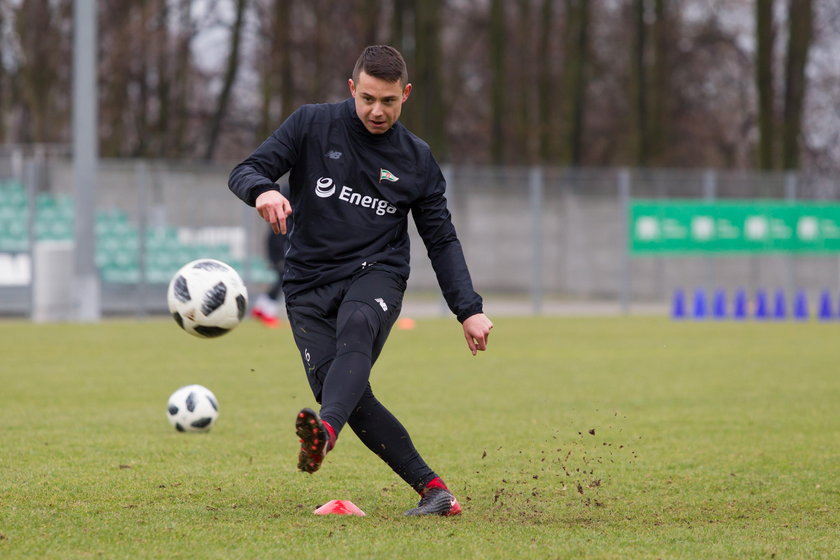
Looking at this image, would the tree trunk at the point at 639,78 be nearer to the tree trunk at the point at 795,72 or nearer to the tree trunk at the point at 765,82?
the tree trunk at the point at 765,82

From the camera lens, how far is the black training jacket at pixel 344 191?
572 centimetres

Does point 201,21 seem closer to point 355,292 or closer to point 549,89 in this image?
point 549,89

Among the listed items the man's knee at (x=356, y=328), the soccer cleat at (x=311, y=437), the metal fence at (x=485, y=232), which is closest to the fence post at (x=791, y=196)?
the metal fence at (x=485, y=232)

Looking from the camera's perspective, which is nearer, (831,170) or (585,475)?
(585,475)

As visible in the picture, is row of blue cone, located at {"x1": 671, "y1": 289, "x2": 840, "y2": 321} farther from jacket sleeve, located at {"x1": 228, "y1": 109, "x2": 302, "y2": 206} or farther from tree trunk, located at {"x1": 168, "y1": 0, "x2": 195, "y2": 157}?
jacket sleeve, located at {"x1": 228, "y1": 109, "x2": 302, "y2": 206}

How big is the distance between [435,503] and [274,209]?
163cm

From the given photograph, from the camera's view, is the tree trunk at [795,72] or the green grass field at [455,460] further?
the tree trunk at [795,72]

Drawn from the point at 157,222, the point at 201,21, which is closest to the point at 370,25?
the point at 201,21

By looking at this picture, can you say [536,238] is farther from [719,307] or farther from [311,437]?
[311,437]

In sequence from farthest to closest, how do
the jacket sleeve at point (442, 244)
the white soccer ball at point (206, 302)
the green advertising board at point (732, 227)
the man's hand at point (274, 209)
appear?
the green advertising board at point (732, 227), the white soccer ball at point (206, 302), the jacket sleeve at point (442, 244), the man's hand at point (274, 209)

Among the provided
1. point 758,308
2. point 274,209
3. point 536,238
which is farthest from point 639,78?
point 274,209

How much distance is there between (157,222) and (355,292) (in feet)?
66.4

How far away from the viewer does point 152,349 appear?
16.9 m

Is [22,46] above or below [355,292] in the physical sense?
above
